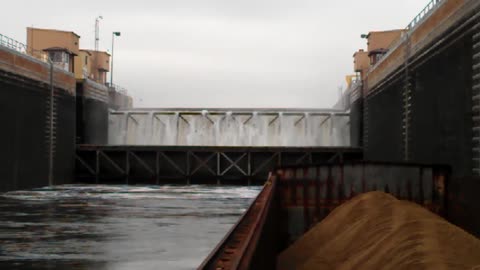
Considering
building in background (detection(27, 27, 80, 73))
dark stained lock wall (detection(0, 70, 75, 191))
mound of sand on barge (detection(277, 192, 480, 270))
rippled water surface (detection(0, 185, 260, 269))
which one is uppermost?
building in background (detection(27, 27, 80, 73))

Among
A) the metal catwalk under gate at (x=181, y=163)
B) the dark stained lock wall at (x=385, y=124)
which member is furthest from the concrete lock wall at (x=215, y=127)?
the dark stained lock wall at (x=385, y=124)

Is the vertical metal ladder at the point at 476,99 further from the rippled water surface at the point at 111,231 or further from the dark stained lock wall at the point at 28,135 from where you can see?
the dark stained lock wall at the point at 28,135

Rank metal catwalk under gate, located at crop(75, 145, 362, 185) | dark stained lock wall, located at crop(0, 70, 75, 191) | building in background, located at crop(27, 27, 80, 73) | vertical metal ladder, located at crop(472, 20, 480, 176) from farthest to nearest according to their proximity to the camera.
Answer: building in background, located at crop(27, 27, 80, 73) → metal catwalk under gate, located at crop(75, 145, 362, 185) → dark stained lock wall, located at crop(0, 70, 75, 191) → vertical metal ladder, located at crop(472, 20, 480, 176)

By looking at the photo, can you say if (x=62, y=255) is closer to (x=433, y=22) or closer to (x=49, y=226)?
(x=49, y=226)

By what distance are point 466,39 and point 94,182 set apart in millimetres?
35278

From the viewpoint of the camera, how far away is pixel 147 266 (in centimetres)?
1295

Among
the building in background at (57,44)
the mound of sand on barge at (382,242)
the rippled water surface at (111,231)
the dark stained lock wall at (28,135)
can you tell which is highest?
the building in background at (57,44)

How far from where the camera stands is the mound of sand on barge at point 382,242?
9453mm

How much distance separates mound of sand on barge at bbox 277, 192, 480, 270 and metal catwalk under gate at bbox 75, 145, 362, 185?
32.4m

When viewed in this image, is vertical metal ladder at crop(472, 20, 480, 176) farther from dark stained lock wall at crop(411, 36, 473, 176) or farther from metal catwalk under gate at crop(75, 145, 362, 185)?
metal catwalk under gate at crop(75, 145, 362, 185)

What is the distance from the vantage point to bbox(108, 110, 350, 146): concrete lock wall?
61.1 metres

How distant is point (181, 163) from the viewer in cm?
5022

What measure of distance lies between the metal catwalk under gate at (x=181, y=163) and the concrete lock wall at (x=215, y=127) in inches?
442

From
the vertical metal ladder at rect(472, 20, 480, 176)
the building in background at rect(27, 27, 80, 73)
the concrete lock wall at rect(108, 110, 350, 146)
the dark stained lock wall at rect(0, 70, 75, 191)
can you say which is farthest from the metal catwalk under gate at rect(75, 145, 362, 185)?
the vertical metal ladder at rect(472, 20, 480, 176)
